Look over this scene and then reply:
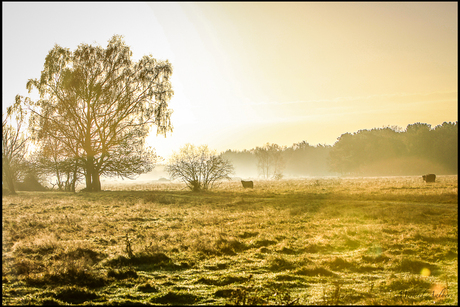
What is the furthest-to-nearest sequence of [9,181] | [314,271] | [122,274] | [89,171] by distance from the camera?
[89,171]
[9,181]
[314,271]
[122,274]

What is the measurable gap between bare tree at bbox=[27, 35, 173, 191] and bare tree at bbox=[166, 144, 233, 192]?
2755mm

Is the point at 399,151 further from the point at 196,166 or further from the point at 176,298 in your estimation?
the point at 176,298

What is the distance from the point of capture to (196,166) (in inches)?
1224

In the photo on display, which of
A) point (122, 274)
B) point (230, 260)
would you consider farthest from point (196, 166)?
point (122, 274)

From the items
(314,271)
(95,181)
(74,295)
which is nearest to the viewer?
(74,295)

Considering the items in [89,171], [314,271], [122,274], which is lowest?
[314,271]

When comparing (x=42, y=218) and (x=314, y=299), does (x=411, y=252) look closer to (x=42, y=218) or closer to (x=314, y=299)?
(x=314, y=299)

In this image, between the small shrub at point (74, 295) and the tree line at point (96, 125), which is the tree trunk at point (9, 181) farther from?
the small shrub at point (74, 295)

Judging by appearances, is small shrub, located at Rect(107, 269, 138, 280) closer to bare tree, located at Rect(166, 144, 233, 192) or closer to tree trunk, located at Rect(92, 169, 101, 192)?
bare tree, located at Rect(166, 144, 233, 192)

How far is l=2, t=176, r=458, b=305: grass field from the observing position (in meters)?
5.73

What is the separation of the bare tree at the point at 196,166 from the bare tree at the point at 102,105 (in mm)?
2755

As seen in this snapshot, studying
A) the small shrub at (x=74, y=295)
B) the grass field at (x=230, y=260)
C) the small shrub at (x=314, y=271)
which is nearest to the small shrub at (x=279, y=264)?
the grass field at (x=230, y=260)

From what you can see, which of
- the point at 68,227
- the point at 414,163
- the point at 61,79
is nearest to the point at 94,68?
the point at 61,79

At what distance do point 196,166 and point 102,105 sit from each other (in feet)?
35.1
